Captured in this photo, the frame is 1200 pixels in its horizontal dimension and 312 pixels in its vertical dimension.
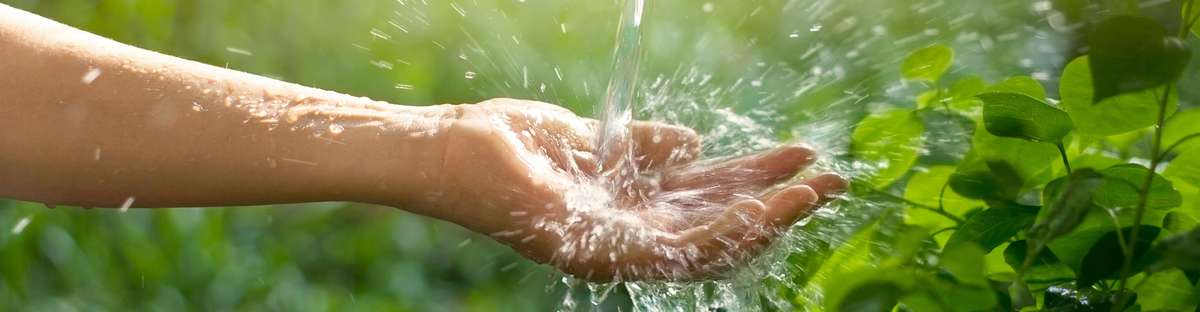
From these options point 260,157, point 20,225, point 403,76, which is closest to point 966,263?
point 260,157

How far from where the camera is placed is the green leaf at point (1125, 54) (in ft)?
1.72

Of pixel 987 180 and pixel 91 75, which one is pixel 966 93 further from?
pixel 91 75

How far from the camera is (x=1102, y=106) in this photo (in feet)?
2.09

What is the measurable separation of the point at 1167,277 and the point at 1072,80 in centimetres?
11

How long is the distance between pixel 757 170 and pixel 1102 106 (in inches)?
17.1

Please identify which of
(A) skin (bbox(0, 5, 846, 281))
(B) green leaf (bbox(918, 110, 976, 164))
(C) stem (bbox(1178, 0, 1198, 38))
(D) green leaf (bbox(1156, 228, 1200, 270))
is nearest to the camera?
(D) green leaf (bbox(1156, 228, 1200, 270))

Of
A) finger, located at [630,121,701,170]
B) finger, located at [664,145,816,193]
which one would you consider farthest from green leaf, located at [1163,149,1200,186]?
finger, located at [630,121,701,170]

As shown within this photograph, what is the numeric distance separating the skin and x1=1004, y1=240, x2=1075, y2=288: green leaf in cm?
27

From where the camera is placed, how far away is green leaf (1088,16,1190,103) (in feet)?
1.72

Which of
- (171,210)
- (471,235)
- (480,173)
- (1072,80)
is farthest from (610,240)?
(171,210)

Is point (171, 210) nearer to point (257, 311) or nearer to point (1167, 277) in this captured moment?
point (257, 311)

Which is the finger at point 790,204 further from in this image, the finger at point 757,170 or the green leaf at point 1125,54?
the green leaf at point 1125,54

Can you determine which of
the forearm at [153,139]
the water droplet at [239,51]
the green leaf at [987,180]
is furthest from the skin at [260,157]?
the water droplet at [239,51]

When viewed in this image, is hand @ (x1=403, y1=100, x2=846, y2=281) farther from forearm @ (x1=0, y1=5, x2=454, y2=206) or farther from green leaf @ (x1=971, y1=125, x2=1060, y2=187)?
green leaf @ (x1=971, y1=125, x2=1060, y2=187)
